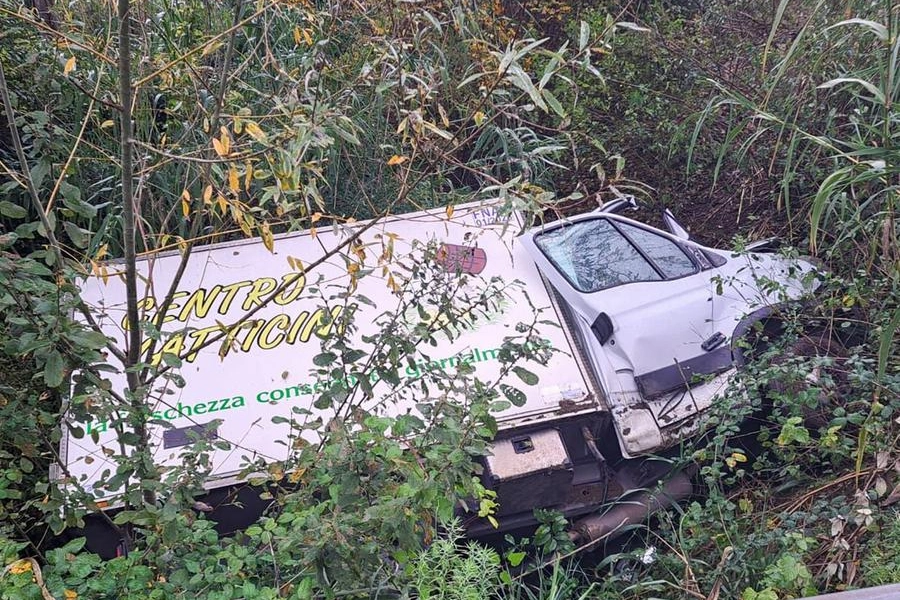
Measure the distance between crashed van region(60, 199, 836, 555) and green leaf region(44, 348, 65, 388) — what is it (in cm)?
119

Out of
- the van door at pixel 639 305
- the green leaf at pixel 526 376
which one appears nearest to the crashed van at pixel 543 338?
the van door at pixel 639 305

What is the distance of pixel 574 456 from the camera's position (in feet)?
10.9

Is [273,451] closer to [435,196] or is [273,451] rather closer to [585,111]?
[435,196]

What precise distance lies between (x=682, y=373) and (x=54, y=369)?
2722mm

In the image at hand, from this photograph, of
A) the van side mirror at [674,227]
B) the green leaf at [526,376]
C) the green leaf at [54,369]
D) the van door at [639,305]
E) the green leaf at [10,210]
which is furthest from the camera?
the van side mirror at [674,227]

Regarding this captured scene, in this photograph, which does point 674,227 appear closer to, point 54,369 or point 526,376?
point 526,376

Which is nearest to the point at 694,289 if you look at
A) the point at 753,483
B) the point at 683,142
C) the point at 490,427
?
the point at 753,483

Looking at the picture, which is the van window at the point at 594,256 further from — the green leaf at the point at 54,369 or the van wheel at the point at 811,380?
the green leaf at the point at 54,369

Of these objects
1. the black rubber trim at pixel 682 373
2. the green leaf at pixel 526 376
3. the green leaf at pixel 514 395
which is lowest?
Result: the black rubber trim at pixel 682 373

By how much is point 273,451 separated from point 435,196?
1769mm

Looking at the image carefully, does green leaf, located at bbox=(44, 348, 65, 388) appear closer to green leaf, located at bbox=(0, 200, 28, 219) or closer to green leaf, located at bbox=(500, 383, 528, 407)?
green leaf, located at bbox=(0, 200, 28, 219)

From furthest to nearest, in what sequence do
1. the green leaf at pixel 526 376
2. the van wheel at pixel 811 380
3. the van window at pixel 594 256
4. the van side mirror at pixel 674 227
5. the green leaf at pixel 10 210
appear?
the van side mirror at pixel 674 227 → the van window at pixel 594 256 → the van wheel at pixel 811 380 → the green leaf at pixel 526 376 → the green leaf at pixel 10 210

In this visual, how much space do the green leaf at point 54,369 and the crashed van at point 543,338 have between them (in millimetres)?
1193

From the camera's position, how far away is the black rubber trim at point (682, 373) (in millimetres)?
3463
